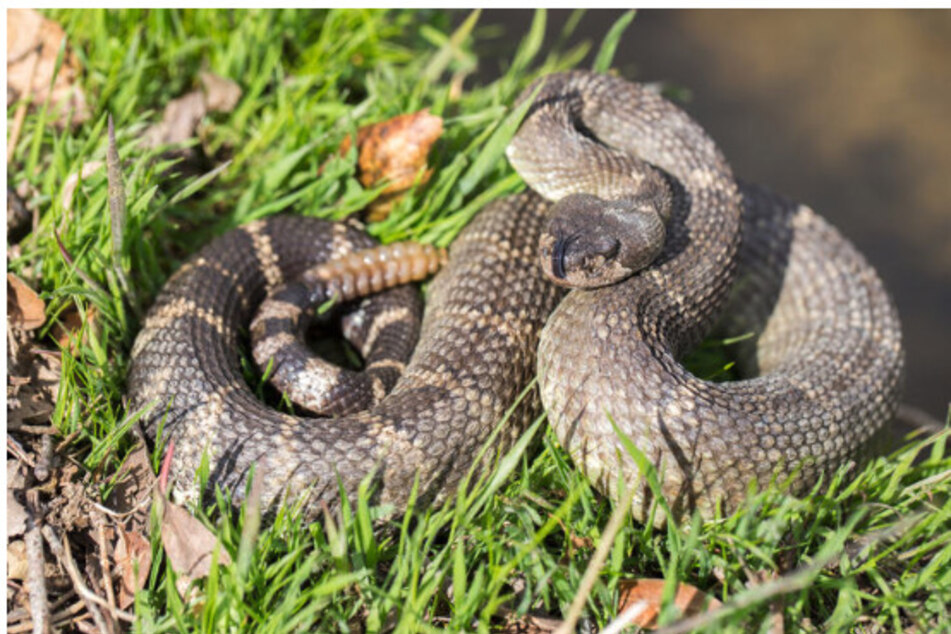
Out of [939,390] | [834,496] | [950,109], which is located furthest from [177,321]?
[950,109]

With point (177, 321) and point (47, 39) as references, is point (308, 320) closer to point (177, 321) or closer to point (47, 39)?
point (177, 321)

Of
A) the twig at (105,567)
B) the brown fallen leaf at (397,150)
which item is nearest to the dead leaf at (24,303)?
the twig at (105,567)

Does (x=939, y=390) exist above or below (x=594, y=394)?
below

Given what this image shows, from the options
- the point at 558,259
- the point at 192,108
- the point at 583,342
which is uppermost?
the point at 192,108

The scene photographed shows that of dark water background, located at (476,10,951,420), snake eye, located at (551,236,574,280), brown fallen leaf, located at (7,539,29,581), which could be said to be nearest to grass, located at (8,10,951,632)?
brown fallen leaf, located at (7,539,29,581)

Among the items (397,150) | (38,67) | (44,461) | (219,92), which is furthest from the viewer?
(219,92)

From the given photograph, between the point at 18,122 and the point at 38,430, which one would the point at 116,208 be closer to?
the point at 38,430

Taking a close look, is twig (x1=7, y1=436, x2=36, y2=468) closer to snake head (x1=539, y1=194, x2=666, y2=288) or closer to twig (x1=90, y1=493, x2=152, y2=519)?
twig (x1=90, y1=493, x2=152, y2=519)

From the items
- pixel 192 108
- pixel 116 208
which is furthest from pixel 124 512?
pixel 192 108
